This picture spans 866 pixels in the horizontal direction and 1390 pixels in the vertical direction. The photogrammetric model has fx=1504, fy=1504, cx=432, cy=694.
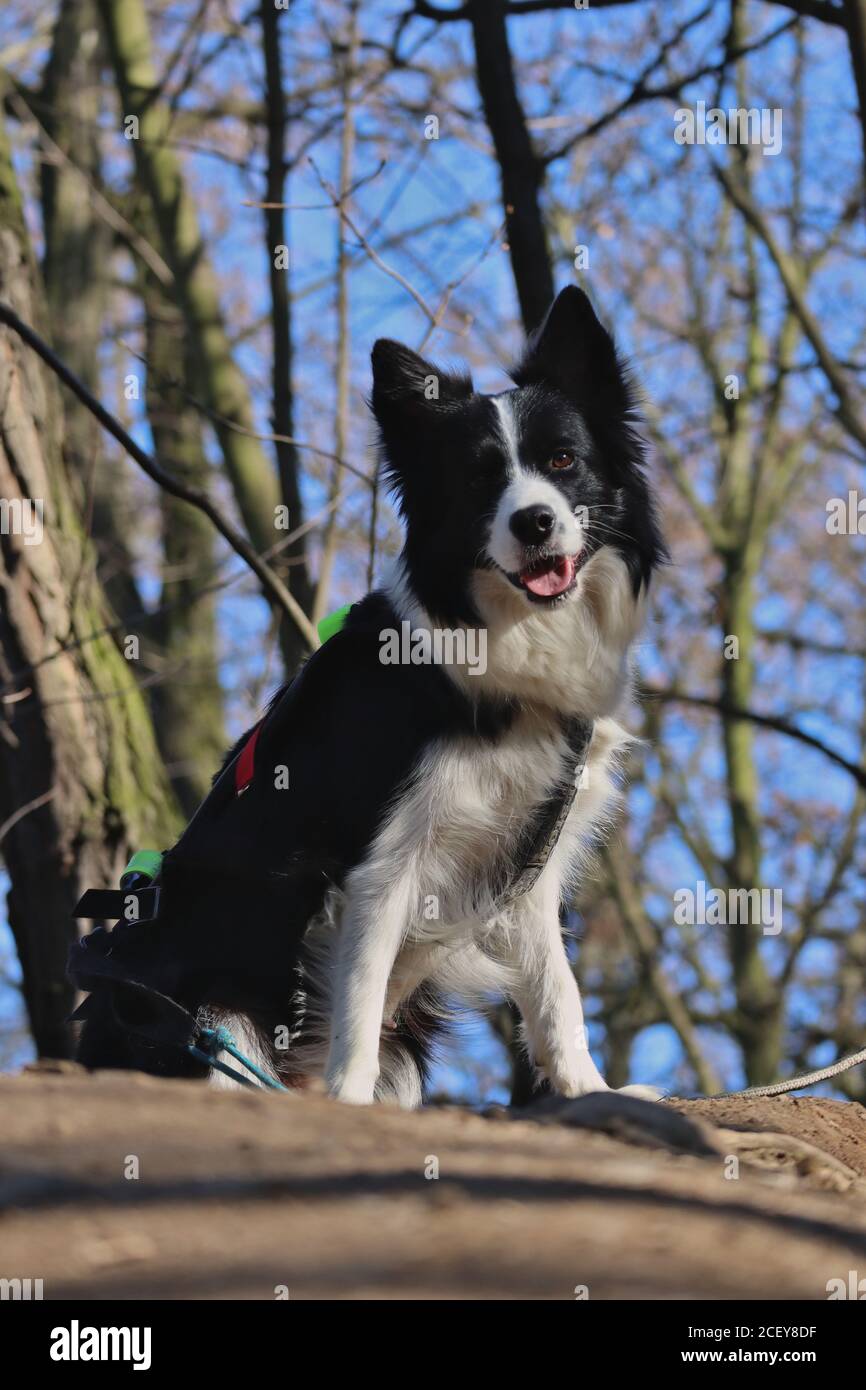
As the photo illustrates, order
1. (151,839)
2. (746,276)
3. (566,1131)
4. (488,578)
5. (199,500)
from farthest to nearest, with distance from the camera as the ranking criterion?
1. (746,276)
2. (151,839)
3. (199,500)
4. (488,578)
5. (566,1131)

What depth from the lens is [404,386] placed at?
431cm

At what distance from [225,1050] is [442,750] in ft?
3.36

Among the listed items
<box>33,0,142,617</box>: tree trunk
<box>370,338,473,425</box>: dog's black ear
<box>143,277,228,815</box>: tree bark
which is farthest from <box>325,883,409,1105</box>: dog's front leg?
<box>33,0,142,617</box>: tree trunk

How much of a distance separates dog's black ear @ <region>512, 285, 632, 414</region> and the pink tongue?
21.0 inches

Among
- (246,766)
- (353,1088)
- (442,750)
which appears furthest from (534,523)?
(353,1088)

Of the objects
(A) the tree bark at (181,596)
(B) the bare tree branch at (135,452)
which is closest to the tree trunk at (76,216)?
(A) the tree bark at (181,596)

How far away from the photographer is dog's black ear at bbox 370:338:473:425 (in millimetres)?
4301

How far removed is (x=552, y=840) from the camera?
14.0ft

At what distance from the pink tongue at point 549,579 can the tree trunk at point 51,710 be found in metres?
2.44

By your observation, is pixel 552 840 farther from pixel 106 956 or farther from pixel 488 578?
pixel 106 956

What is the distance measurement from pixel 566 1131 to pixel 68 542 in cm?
400

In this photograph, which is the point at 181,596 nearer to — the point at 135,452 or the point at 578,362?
the point at 135,452
